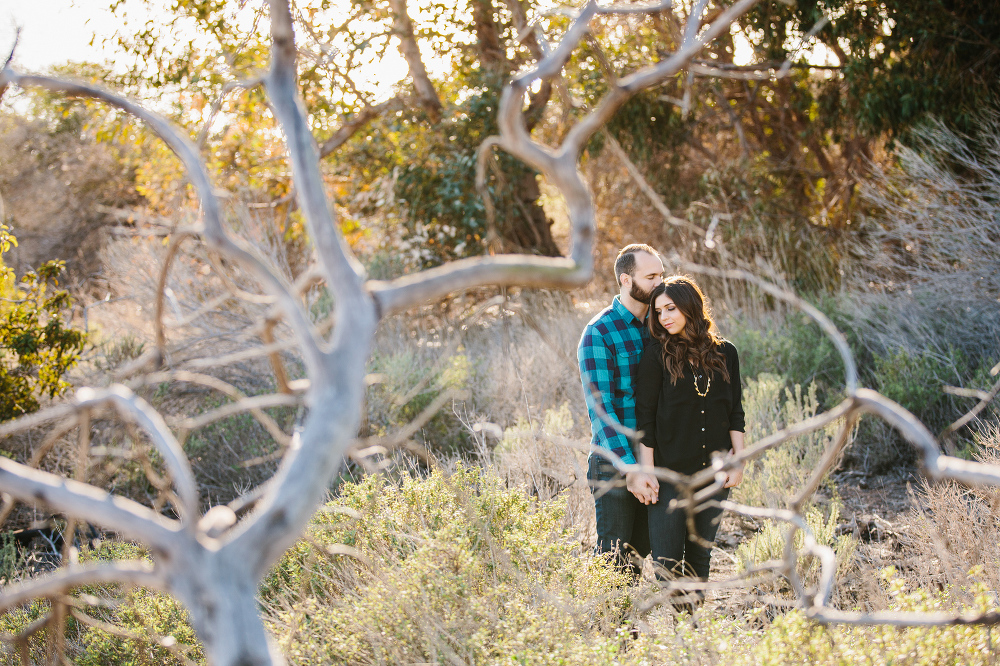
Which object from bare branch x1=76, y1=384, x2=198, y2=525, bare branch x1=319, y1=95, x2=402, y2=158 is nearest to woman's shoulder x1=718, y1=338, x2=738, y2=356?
bare branch x1=76, y1=384, x2=198, y2=525

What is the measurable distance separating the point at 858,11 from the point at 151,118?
7.73 m

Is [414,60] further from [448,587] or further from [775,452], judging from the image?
[448,587]

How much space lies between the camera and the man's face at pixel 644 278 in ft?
10.4

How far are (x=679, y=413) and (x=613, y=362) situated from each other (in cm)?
35

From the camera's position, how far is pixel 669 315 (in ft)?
9.92

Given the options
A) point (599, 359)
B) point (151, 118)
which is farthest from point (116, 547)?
point (151, 118)

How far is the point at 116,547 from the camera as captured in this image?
4.38 metres

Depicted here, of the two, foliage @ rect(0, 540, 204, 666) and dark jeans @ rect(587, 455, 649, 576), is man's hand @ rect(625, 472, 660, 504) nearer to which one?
dark jeans @ rect(587, 455, 649, 576)

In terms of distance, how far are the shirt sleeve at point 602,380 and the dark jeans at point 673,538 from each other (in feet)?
0.72

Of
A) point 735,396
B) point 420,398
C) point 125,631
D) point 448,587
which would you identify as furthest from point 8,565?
point 735,396

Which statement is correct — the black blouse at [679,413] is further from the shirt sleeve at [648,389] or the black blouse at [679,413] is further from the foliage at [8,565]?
the foliage at [8,565]

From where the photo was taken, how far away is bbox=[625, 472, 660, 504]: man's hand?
118 inches

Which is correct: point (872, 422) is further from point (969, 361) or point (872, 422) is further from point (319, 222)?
point (319, 222)

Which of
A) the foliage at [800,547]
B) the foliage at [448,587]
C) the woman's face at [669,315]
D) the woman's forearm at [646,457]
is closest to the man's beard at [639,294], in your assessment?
the woman's face at [669,315]
